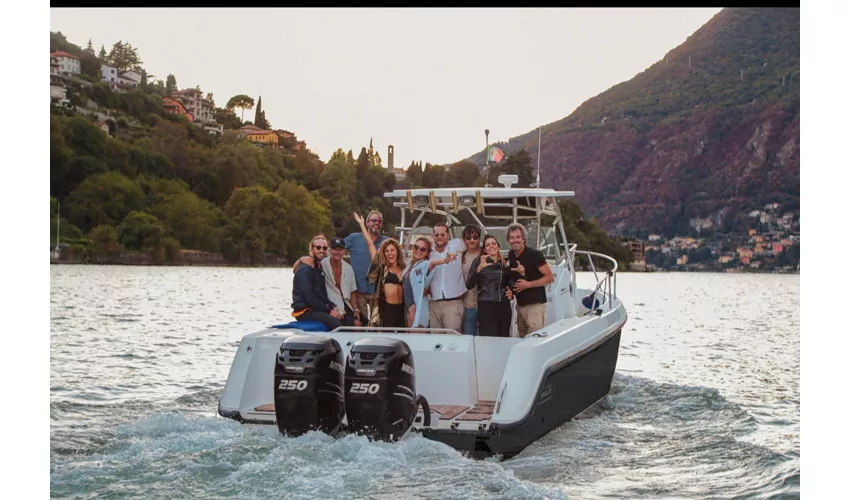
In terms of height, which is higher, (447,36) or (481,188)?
(447,36)

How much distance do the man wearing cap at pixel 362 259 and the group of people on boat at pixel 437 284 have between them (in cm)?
26

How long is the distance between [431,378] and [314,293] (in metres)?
1.13

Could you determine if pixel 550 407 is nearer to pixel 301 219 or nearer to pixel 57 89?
pixel 301 219

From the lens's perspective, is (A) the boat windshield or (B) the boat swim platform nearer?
(B) the boat swim platform

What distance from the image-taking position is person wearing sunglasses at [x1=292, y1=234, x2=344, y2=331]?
777 centimetres

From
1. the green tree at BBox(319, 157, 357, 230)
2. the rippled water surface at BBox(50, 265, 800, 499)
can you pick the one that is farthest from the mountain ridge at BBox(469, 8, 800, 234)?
the rippled water surface at BBox(50, 265, 800, 499)

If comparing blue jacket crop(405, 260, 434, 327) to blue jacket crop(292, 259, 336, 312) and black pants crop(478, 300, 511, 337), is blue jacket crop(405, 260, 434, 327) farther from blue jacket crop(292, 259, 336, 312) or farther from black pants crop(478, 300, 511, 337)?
blue jacket crop(292, 259, 336, 312)

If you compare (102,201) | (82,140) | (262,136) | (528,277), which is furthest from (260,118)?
(528,277)

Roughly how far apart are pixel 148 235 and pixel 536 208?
3100 inches

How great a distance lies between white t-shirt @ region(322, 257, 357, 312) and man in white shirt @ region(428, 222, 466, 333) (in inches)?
29.0

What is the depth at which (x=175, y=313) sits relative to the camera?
32031 mm

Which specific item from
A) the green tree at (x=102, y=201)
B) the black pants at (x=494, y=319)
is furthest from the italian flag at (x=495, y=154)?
the green tree at (x=102, y=201)
